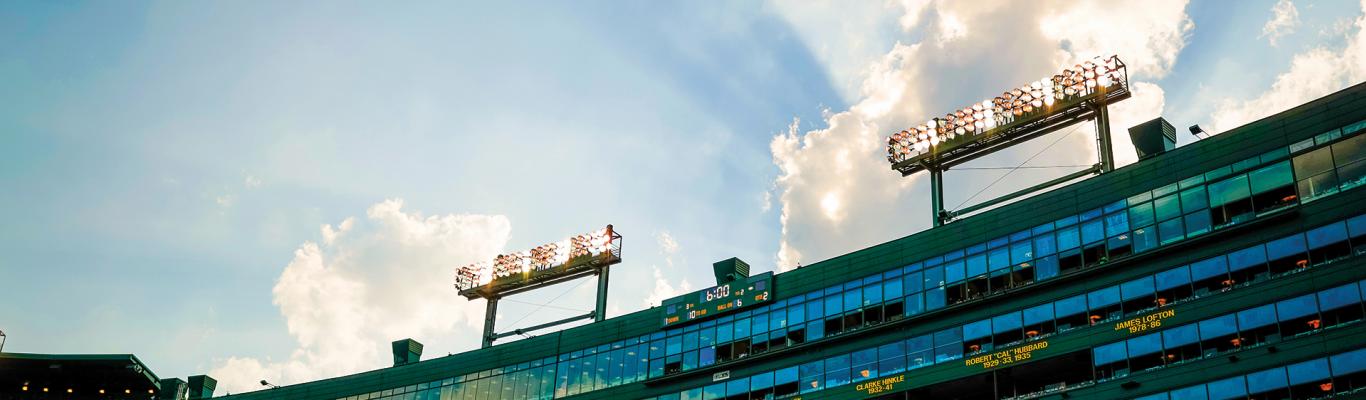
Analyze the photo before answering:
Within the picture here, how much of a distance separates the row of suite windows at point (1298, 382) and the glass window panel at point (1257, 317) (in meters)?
2.46

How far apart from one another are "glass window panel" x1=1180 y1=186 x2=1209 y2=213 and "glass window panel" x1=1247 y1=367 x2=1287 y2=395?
32.1 feet

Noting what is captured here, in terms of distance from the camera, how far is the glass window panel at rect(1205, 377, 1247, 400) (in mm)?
62156

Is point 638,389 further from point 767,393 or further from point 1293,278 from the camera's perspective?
point 1293,278

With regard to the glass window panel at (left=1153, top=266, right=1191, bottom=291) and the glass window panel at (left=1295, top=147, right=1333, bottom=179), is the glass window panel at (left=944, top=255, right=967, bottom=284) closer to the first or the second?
the glass window panel at (left=1153, top=266, right=1191, bottom=291)

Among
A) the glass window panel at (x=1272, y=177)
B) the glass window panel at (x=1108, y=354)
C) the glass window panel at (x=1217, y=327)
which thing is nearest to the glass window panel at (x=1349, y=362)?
the glass window panel at (x=1217, y=327)

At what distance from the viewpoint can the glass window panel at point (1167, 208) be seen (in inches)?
2699

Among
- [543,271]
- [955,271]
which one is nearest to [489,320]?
[543,271]

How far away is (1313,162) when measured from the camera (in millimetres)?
64625

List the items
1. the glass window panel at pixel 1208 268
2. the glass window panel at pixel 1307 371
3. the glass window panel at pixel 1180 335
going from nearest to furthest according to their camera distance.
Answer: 1. the glass window panel at pixel 1307 371
2. the glass window panel at pixel 1180 335
3. the glass window panel at pixel 1208 268

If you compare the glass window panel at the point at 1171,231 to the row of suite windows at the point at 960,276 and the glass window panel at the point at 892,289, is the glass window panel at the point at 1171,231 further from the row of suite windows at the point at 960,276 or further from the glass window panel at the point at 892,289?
the glass window panel at the point at 892,289

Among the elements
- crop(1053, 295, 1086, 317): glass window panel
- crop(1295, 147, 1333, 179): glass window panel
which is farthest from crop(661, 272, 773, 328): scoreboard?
crop(1295, 147, 1333, 179): glass window panel

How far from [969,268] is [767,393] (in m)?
15.5

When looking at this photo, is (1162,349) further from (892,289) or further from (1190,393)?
(892,289)

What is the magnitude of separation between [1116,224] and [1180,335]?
771cm
